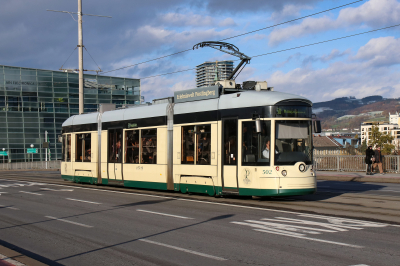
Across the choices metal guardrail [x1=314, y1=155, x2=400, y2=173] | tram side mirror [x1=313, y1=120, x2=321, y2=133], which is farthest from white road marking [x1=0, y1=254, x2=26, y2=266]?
→ metal guardrail [x1=314, y1=155, x2=400, y2=173]

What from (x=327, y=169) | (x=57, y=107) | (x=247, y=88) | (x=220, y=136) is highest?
(x=57, y=107)

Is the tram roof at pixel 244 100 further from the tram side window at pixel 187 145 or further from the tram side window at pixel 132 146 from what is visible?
the tram side window at pixel 132 146

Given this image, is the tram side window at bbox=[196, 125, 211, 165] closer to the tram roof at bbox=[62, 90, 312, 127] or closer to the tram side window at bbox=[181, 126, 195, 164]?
the tram side window at bbox=[181, 126, 195, 164]

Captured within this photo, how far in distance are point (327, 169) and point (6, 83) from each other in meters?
57.6

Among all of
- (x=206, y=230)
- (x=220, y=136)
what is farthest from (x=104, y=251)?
(x=220, y=136)

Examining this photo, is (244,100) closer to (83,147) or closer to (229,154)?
(229,154)

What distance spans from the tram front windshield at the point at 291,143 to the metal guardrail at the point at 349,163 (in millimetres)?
16394

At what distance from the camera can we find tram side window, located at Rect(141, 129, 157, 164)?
639 inches

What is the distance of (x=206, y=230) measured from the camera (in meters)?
8.79

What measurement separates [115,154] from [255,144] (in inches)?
303

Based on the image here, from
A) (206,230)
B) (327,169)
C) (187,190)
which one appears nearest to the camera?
(206,230)

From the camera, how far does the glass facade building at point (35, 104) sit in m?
72.8

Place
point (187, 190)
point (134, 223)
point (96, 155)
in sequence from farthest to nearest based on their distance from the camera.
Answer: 1. point (96, 155)
2. point (187, 190)
3. point (134, 223)

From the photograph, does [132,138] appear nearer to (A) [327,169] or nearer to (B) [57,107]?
(A) [327,169]
